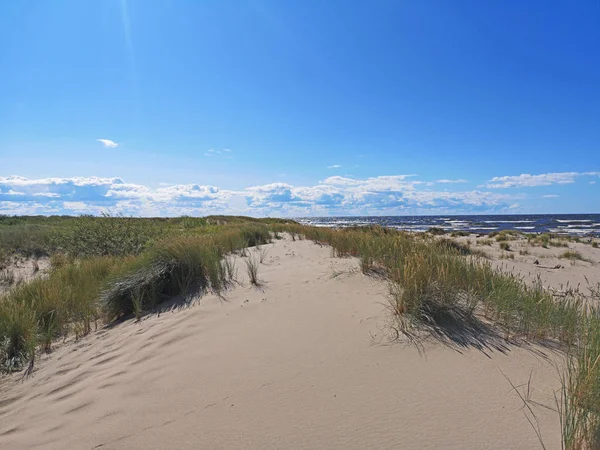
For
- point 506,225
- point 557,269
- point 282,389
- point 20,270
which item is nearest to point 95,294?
point 282,389

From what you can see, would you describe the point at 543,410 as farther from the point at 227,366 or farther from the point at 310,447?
the point at 227,366

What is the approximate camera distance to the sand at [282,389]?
2.36m

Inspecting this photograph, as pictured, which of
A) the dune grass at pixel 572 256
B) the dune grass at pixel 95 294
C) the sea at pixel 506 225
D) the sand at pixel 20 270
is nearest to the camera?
the dune grass at pixel 95 294

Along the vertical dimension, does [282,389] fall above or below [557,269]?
above

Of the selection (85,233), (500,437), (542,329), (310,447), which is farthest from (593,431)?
(85,233)

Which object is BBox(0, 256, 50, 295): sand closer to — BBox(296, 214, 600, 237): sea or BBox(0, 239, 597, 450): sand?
BBox(0, 239, 597, 450): sand

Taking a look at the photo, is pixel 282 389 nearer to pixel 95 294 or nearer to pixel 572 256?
pixel 95 294

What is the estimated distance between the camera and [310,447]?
2.24 metres

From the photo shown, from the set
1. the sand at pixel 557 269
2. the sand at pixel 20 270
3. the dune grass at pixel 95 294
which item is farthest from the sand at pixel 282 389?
the sand at pixel 20 270

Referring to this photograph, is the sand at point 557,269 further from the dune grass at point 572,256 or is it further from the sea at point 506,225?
the sea at point 506,225

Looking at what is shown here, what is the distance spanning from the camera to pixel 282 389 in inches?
115

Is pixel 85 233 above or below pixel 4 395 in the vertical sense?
above

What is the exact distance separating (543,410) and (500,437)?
1.69 feet

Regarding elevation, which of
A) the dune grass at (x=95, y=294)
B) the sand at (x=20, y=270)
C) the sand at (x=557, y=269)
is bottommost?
the sand at (x=557, y=269)
